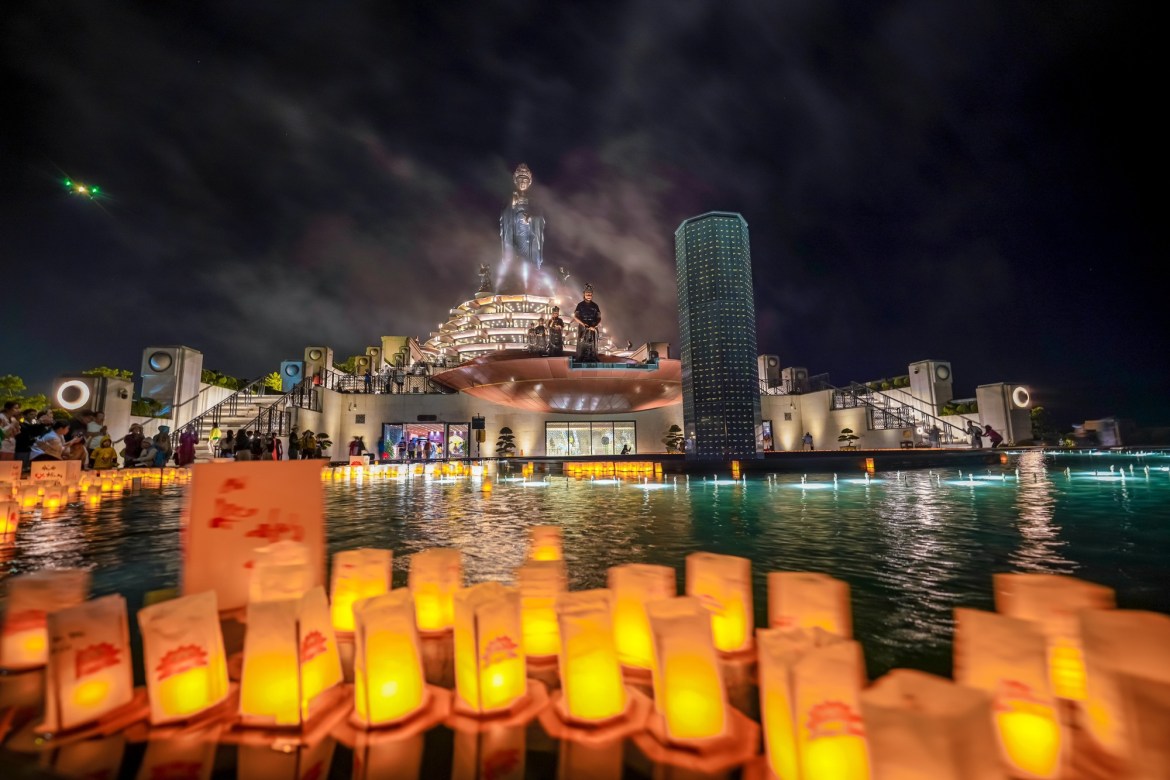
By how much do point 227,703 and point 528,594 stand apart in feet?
3.19

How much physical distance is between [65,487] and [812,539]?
1066cm

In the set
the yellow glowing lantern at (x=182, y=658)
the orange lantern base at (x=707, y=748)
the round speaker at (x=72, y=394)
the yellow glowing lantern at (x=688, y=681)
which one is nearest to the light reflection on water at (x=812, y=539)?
the orange lantern base at (x=707, y=748)

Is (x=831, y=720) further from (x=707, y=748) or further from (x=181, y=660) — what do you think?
(x=181, y=660)

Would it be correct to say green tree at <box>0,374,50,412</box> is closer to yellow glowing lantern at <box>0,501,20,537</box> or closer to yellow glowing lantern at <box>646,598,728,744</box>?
yellow glowing lantern at <box>0,501,20,537</box>

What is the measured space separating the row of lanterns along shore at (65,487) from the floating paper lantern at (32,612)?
13.6 feet

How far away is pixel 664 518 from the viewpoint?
5.21 meters

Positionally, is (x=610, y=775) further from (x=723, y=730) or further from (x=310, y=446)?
(x=310, y=446)

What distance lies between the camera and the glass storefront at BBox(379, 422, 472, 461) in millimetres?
25250

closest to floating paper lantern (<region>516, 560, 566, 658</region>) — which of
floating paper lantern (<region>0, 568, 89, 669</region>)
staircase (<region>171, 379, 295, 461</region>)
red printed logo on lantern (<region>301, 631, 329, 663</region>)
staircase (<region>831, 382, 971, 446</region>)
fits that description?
red printed logo on lantern (<region>301, 631, 329, 663</region>)

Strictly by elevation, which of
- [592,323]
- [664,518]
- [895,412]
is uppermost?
[592,323]

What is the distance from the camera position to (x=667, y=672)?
1.21m

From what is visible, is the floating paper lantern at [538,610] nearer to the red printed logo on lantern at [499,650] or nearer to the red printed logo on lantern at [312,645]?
the red printed logo on lantern at [499,650]

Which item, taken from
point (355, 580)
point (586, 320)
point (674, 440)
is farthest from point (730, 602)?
point (674, 440)

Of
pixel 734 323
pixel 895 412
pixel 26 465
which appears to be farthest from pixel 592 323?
pixel 26 465
